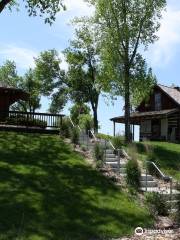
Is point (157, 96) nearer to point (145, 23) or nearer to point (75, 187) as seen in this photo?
point (145, 23)

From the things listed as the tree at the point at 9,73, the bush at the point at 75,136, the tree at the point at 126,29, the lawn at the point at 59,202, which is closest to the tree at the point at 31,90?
the tree at the point at 9,73

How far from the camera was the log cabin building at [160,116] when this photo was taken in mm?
53875

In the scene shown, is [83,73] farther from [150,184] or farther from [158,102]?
[150,184]

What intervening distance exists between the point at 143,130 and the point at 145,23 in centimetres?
2377

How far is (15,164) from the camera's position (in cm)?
2175

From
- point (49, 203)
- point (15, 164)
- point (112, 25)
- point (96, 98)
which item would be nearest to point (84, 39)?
point (96, 98)

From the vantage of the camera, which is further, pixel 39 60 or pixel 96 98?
pixel 39 60

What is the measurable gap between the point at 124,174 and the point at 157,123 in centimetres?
3575

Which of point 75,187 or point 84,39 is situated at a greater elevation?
point 84,39

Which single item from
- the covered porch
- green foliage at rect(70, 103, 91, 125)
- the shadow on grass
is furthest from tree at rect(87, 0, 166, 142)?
green foliage at rect(70, 103, 91, 125)

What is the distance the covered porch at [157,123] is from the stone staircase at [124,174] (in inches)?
924

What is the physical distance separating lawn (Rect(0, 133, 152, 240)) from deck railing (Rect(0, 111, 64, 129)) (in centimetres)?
939

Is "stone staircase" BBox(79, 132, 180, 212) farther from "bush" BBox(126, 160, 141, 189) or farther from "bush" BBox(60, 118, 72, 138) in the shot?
A: "bush" BBox(60, 118, 72, 138)

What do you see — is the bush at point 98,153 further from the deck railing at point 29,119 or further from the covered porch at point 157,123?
the covered porch at point 157,123
